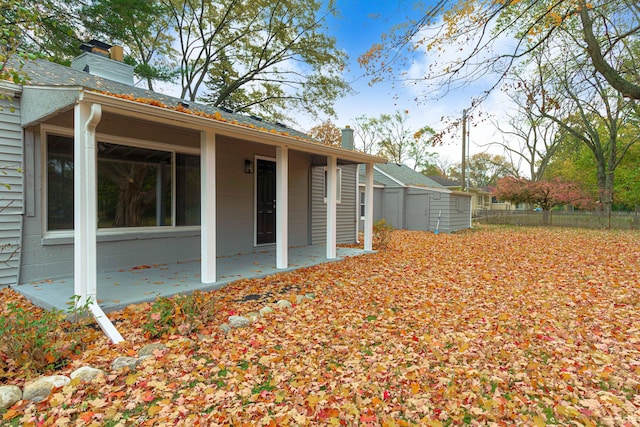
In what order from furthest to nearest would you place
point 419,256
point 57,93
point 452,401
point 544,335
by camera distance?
point 419,256, point 57,93, point 544,335, point 452,401

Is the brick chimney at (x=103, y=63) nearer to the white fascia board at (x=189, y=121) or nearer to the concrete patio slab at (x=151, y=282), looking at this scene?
the white fascia board at (x=189, y=121)

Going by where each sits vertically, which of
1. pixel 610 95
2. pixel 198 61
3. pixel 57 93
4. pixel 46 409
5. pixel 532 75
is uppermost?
pixel 198 61

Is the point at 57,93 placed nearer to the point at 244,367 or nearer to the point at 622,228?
the point at 244,367

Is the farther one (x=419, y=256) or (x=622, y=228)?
(x=622, y=228)

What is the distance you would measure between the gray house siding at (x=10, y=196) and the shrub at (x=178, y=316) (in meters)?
2.59

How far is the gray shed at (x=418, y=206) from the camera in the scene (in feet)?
49.7

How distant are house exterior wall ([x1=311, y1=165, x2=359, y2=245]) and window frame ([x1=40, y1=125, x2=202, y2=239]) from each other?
347 cm

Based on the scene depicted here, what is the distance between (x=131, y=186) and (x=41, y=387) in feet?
12.9

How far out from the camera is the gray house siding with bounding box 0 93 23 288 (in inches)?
173

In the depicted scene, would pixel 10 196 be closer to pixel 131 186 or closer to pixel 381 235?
pixel 131 186

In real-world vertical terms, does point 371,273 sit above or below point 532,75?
below

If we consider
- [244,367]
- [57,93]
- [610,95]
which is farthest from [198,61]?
[610,95]

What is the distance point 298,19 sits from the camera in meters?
16.1

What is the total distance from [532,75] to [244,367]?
18282 millimetres
